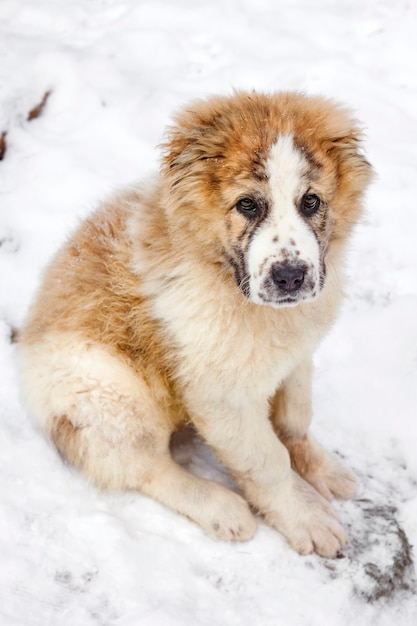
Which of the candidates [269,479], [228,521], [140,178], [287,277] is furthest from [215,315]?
[140,178]

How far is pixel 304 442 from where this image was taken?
4.03 meters

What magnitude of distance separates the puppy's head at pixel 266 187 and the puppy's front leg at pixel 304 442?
893mm

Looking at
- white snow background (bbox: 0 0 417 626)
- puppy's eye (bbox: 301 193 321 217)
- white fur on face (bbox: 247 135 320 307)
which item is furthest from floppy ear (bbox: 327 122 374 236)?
white snow background (bbox: 0 0 417 626)

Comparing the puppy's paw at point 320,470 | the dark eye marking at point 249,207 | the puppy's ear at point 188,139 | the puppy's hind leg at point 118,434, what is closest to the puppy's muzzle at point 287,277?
the dark eye marking at point 249,207

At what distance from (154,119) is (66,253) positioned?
2761 mm

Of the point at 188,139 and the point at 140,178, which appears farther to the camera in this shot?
the point at 140,178

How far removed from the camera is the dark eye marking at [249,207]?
2.98 m

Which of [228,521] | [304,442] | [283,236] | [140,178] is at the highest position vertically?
[283,236]

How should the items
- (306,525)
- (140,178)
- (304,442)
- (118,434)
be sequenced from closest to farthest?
(118,434) → (306,525) → (304,442) → (140,178)

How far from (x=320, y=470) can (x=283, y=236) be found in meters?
1.64

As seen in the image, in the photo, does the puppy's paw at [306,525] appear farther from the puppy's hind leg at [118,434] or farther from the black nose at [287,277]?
the black nose at [287,277]

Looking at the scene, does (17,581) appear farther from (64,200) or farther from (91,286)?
(64,200)

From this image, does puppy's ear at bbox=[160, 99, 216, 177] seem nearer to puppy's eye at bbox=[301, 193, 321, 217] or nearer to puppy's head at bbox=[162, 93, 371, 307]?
puppy's head at bbox=[162, 93, 371, 307]

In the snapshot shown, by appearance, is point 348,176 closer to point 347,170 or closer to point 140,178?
point 347,170
